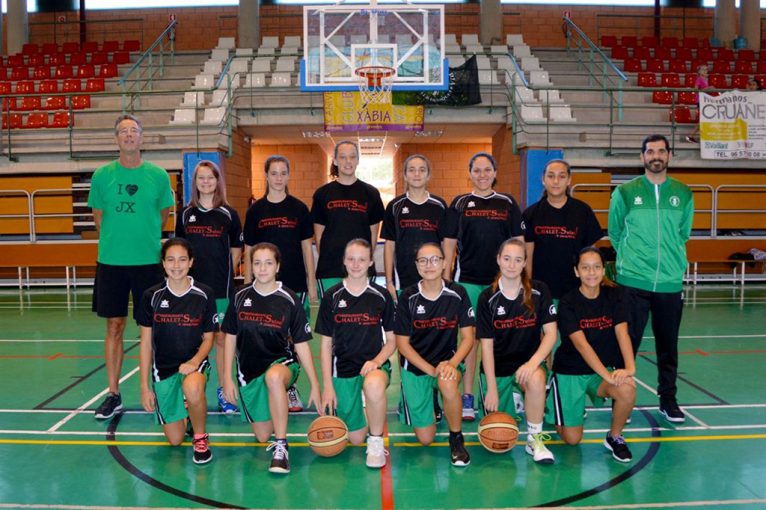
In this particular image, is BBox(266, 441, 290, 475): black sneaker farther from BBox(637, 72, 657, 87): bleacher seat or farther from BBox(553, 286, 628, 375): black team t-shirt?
BBox(637, 72, 657, 87): bleacher seat

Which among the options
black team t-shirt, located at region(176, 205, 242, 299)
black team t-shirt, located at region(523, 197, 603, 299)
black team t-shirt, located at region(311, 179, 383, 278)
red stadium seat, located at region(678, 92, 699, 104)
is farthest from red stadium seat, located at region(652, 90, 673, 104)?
black team t-shirt, located at region(176, 205, 242, 299)

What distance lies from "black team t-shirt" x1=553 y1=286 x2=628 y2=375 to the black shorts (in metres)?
3.00

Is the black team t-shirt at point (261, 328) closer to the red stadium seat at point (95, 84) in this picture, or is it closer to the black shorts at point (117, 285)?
the black shorts at point (117, 285)

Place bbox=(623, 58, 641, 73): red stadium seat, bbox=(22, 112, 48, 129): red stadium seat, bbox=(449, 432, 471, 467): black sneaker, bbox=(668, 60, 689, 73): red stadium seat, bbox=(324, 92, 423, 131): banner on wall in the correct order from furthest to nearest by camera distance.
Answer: bbox=(668, 60, 689, 73): red stadium seat, bbox=(623, 58, 641, 73): red stadium seat, bbox=(22, 112, 48, 129): red stadium seat, bbox=(324, 92, 423, 131): banner on wall, bbox=(449, 432, 471, 467): black sneaker

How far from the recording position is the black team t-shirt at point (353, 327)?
4262 mm

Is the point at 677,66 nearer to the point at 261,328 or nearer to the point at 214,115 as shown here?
the point at 214,115

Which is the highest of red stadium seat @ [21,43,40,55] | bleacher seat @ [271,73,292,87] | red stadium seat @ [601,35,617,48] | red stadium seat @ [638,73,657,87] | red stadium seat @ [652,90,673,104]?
red stadium seat @ [601,35,617,48]

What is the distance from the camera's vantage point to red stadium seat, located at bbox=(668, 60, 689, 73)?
1766 centimetres

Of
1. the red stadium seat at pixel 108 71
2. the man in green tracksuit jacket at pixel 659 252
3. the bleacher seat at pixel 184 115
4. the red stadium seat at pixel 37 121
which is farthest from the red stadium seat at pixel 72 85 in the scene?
the man in green tracksuit jacket at pixel 659 252

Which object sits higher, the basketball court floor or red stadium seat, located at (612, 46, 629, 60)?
red stadium seat, located at (612, 46, 629, 60)

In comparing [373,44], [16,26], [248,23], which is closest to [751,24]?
[248,23]

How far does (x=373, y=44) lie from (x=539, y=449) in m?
6.80

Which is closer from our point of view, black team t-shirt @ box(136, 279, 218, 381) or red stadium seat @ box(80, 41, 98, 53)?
black team t-shirt @ box(136, 279, 218, 381)

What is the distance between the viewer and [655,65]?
57.9 ft
